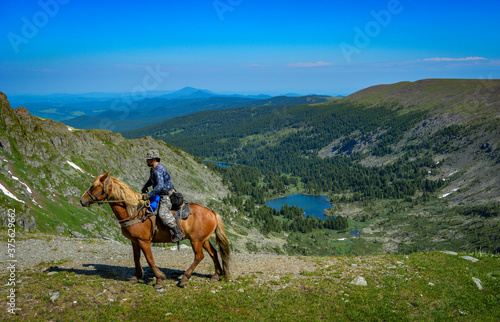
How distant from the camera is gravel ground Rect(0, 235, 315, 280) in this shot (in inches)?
691

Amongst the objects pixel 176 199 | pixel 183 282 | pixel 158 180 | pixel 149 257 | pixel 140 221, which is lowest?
pixel 183 282

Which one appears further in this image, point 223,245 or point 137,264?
point 223,245

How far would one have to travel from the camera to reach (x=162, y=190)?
15.2m

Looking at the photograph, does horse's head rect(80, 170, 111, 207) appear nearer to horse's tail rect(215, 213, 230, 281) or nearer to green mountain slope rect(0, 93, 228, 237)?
horse's tail rect(215, 213, 230, 281)

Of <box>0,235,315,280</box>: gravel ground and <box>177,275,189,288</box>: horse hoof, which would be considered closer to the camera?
<box>177,275,189,288</box>: horse hoof

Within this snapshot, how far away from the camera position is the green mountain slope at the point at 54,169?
185ft

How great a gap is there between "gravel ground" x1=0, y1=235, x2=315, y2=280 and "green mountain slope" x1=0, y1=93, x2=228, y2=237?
23.3 metres

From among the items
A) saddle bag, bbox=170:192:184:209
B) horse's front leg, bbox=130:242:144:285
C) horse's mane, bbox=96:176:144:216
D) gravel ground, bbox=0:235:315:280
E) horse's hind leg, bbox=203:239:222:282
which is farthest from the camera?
gravel ground, bbox=0:235:315:280

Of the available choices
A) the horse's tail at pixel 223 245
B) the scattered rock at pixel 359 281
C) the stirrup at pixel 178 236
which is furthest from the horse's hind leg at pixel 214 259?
the scattered rock at pixel 359 281

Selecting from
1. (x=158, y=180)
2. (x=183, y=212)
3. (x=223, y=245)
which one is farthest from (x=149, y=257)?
(x=158, y=180)

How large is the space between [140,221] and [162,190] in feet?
6.10

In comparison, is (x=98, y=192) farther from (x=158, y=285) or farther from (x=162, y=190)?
(x=158, y=285)

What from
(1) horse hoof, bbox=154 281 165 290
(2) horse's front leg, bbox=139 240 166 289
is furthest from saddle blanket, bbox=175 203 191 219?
(1) horse hoof, bbox=154 281 165 290

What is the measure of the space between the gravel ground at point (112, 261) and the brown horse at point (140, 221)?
2.33 metres
